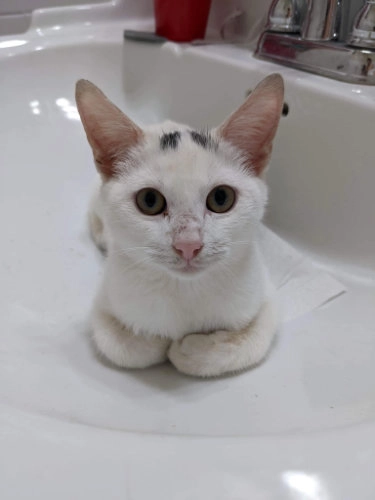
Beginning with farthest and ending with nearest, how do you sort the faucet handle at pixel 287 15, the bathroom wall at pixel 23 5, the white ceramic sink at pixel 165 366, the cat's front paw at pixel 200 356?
1. the bathroom wall at pixel 23 5
2. the faucet handle at pixel 287 15
3. the cat's front paw at pixel 200 356
4. the white ceramic sink at pixel 165 366

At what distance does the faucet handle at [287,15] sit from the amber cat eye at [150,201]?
2.12ft

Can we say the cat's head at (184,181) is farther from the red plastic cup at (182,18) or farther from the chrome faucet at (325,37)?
the red plastic cup at (182,18)

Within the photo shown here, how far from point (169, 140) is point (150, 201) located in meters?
0.09

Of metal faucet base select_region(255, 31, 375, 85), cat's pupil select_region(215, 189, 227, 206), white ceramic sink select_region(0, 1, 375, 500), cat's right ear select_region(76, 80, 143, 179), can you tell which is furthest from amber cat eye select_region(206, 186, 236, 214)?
metal faucet base select_region(255, 31, 375, 85)

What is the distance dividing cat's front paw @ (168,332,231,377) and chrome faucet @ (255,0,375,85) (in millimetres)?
598

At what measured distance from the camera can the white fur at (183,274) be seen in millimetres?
605

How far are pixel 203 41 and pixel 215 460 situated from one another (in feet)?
4.06

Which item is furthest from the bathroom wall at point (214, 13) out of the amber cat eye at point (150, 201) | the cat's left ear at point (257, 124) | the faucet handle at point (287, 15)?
the amber cat eye at point (150, 201)

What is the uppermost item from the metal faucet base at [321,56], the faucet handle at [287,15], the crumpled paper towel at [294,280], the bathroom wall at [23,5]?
the faucet handle at [287,15]

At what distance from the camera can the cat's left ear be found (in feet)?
2.00

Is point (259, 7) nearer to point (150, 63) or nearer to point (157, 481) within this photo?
point (150, 63)

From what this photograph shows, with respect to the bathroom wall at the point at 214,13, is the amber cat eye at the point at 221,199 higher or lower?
lower

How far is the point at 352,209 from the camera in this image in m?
0.95

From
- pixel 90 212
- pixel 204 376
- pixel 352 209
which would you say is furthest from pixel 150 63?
pixel 204 376
